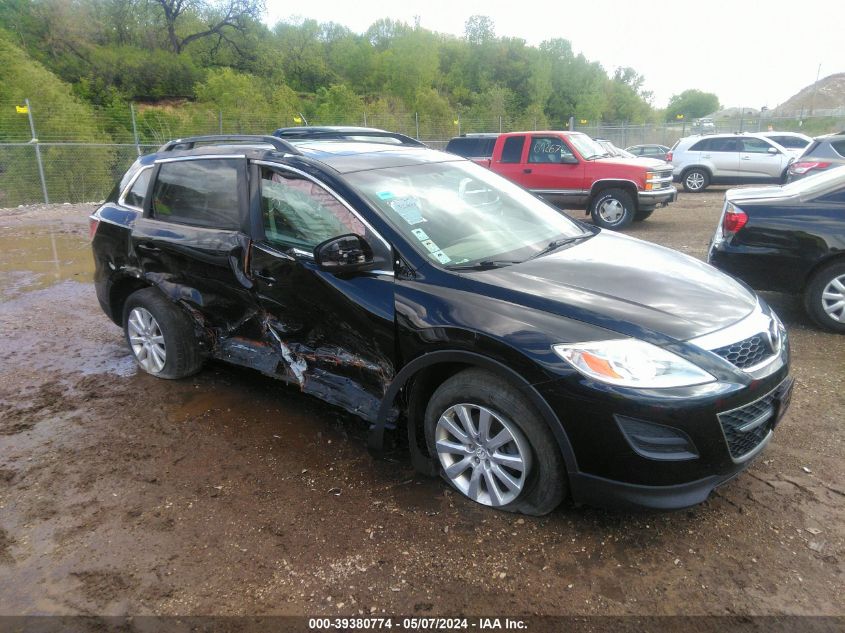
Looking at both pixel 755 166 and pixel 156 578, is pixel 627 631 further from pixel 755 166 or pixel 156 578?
pixel 755 166

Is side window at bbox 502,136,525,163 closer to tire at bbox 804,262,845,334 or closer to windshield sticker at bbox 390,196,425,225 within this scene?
tire at bbox 804,262,845,334

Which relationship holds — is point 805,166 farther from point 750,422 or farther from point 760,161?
point 750,422

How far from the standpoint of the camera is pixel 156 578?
253cm

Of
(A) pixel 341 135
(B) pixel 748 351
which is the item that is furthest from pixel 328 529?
(A) pixel 341 135

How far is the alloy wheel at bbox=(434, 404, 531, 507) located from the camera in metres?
2.69

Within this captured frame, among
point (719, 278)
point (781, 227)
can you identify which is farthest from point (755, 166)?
point (719, 278)

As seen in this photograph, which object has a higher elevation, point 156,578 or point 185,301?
point 185,301

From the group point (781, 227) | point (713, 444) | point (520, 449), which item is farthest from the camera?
point (781, 227)

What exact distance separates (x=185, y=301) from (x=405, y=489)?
216cm

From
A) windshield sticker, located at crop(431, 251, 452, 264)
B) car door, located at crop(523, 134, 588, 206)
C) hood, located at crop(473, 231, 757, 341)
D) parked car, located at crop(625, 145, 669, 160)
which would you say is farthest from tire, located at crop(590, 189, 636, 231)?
parked car, located at crop(625, 145, 669, 160)

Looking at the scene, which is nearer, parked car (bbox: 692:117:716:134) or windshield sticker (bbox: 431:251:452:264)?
windshield sticker (bbox: 431:251:452:264)

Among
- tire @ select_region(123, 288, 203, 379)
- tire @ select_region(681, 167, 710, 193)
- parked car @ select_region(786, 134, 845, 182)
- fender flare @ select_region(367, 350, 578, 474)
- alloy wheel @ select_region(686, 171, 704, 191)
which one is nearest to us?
fender flare @ select_region(367, 350, 578, 474)

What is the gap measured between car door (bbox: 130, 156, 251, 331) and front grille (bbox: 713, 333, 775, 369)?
267 centimetres

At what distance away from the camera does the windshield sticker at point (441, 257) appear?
9.84ft
